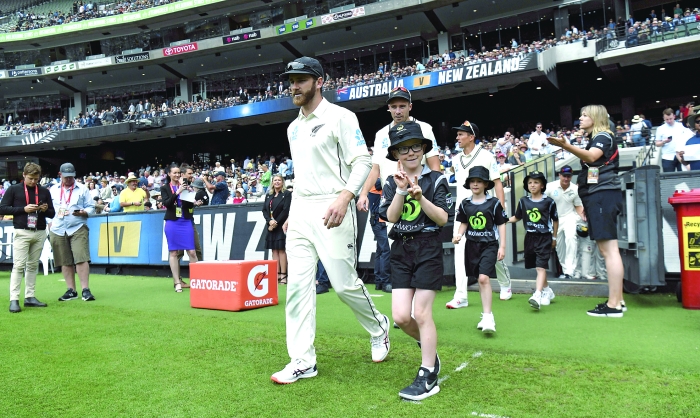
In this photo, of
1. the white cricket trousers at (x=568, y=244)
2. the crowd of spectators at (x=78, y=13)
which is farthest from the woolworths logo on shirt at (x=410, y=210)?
the crowd of spectators at (x=78, y=13)

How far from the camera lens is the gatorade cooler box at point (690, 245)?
575 centimetres

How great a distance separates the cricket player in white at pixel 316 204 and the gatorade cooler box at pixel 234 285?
10.6 ft

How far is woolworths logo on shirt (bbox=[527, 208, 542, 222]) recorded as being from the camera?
6656 mm

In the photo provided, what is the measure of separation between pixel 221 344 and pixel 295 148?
7.07 ft

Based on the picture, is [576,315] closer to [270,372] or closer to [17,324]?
[270,372]

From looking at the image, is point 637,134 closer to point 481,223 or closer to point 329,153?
point 481,223

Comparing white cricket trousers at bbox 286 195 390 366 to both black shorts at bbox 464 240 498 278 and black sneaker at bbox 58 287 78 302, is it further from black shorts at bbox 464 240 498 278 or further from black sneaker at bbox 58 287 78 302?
black sneaker at bbox 58 287 78 302

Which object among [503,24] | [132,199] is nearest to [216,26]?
[503,24]

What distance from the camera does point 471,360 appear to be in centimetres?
420

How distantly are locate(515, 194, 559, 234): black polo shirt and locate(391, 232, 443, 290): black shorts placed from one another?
133 inches

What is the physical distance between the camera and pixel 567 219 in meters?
8.68

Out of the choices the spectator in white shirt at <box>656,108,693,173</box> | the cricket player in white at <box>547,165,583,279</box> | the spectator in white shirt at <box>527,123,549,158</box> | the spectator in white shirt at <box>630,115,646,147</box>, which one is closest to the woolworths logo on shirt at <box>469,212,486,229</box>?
the cricket player in white at <box>547,165,583,279</box>

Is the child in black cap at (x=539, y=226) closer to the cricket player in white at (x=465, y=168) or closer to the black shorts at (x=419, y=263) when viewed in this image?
the cricket player in white at (x=465, y=168)

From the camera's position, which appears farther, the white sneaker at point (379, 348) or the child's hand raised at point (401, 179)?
the white sneaker at point (379, 348)
